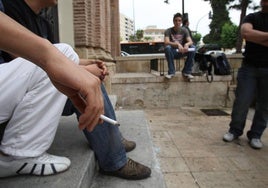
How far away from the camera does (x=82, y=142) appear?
7.68ft

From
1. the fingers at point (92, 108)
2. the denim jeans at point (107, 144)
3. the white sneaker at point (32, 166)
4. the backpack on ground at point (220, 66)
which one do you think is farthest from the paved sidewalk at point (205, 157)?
the backpack on ground at point (220, 66)

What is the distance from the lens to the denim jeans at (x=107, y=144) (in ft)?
6.57

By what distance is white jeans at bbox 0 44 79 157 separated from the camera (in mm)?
1472

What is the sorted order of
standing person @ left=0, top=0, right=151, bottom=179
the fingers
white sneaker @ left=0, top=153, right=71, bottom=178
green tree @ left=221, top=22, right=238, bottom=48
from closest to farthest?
the fingers
white sneaker @ left=0, top=153, right=71, bottom=178
standing person @ left=0, top=0, right=151, bottom=179
green tree @ left=221, top=22, right=238, bottom=48

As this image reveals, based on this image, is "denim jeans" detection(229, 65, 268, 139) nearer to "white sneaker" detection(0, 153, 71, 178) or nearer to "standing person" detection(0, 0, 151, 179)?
"standing person" detection(0, 0, 151, 179)

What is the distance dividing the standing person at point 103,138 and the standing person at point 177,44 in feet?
19.1

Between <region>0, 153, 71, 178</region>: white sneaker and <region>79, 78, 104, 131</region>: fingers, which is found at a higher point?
<region>79, 78, 104, 131</region>: fingers

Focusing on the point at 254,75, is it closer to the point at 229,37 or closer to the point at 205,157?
the point at 205,157

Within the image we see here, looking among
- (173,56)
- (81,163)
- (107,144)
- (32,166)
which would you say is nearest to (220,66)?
(173,56)

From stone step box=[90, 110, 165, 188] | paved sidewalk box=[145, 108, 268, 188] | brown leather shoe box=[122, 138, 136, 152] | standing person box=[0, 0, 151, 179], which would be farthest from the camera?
paved sidewalk box=[145, 108, 268, 188]

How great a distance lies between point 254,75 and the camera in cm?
407

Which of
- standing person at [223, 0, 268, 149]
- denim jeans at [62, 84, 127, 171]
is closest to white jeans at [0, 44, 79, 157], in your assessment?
denim jeans at [62, 84, 127, 171]

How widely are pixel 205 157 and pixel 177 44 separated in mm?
4298

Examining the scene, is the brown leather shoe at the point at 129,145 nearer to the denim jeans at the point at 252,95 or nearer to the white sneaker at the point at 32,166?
the white sneaker at the point at 32,166
